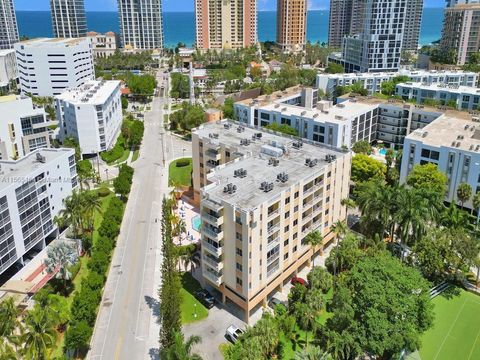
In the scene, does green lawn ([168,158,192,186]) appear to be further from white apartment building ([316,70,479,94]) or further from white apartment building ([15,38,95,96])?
white apartment building ([15,38,95,96])

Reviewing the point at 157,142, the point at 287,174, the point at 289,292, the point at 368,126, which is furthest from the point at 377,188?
the point at 157,142

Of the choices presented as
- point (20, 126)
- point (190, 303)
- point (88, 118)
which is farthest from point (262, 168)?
point (20, 126)

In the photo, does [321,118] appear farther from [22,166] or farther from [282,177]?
[22,166]

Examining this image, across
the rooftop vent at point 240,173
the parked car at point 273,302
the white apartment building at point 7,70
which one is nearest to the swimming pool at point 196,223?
the rooftop vent at point 240,173

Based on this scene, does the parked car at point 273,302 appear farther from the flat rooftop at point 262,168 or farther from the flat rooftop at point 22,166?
the flat rooftop at point 22,166

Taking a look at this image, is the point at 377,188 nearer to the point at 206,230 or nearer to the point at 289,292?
the point at 289,292

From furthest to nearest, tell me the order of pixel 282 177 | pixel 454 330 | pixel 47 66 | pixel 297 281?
pixel 47 66 < pixel 297 281 < pixel 282 177 < pixel 454 330
